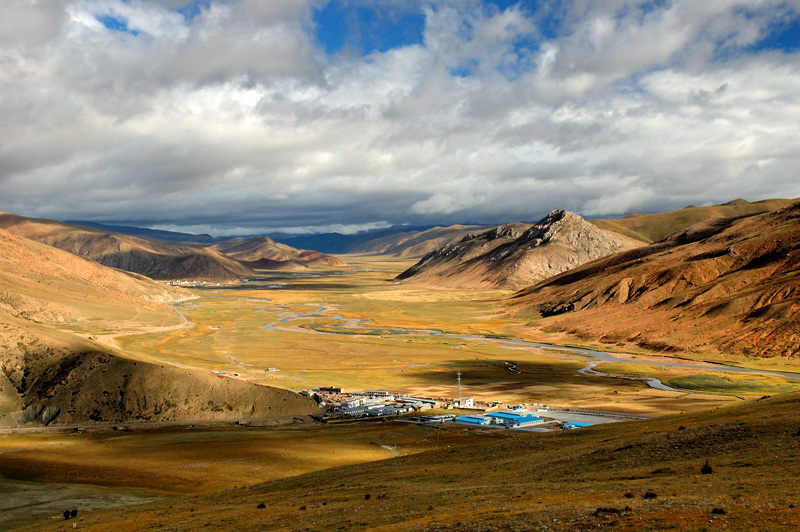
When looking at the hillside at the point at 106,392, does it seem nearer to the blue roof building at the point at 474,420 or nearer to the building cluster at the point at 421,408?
the building cluster at the point at 421,408

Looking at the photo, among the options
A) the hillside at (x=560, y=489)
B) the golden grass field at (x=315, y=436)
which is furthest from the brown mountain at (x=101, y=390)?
the hillside at (x=560, y=489)

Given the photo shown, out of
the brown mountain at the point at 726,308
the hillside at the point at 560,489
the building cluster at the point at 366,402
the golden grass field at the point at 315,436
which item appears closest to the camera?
the hillside at the point at 560,489

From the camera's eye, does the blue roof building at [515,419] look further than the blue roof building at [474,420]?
No

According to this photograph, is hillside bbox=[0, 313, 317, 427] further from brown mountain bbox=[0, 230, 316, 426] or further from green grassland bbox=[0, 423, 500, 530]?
green grassland bbox=[0, 423, 500, 530]

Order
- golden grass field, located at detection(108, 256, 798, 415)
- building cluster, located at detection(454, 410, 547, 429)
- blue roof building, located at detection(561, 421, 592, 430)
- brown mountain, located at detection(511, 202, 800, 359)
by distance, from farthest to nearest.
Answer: brown mountain, located at detection(511, 202, 800, 359) → golden grass field, located at detection(108, 256, 798, 415) → building cluster, located at detection(454, 410, 547, 429) → blue roof building, located at detection(561, 421, 592, 430)

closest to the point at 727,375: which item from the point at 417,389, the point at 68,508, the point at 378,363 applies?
the point at 417,389

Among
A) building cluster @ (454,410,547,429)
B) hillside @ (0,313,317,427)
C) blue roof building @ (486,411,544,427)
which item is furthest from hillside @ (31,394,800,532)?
hillside @ (0,313,317,427)

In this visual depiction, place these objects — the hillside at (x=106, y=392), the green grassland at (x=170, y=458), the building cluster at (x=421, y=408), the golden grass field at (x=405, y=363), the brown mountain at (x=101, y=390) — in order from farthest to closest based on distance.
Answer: the golden grass field at (x=405, y=363) → the brown mountain at (x=101, y=390) → the hillside at (x=106, y=392) → the building cluster at (x=421, y=408) → the green grassland at (x=170, y=458)
